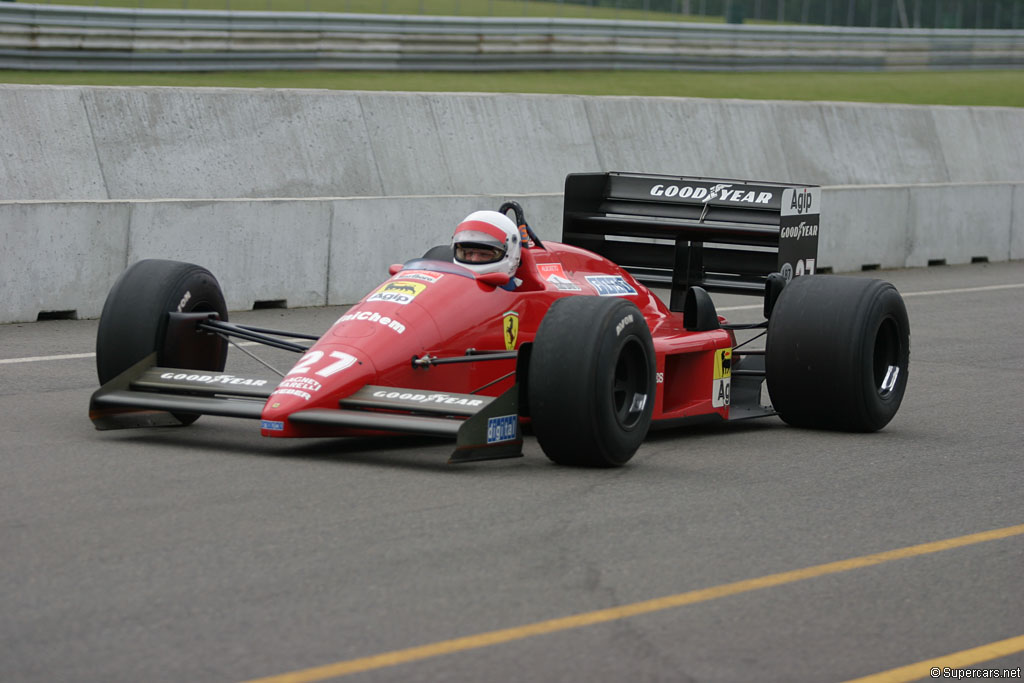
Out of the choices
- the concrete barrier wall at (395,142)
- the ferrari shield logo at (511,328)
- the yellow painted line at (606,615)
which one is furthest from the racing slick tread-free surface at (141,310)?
the concrete barrier wall at (395,142)

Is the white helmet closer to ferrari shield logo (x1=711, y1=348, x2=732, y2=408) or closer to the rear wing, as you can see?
ferrari shield logo (x1=711, y1=348, x2=732, y2=408)

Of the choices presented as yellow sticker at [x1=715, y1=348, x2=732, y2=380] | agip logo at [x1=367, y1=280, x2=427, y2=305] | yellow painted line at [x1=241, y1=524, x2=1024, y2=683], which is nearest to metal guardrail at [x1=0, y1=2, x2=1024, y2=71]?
agip logo at [x1=367, y1=280, x2=427, y2=305]

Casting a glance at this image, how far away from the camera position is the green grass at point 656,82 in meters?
25.2

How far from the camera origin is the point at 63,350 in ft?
38.0

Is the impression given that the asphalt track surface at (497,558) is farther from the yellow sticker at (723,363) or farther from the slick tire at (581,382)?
the yellow sticker at (723,363)

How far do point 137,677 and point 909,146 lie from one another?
2563 cm

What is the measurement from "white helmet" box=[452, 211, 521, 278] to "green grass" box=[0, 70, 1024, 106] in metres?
15.7

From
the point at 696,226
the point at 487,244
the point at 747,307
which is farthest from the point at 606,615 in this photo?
the point at 747,307

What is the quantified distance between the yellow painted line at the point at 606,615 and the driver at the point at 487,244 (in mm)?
3070

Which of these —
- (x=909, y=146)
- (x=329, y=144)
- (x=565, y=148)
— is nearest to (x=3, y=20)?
(x=329, y=144)

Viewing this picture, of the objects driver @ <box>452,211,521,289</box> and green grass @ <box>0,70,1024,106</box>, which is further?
green grass @ <box>0,70,1024,106</box>

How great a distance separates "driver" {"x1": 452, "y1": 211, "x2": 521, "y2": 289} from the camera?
8.43 m

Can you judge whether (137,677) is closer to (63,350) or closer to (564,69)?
(63,350)

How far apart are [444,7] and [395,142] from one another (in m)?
19.9
